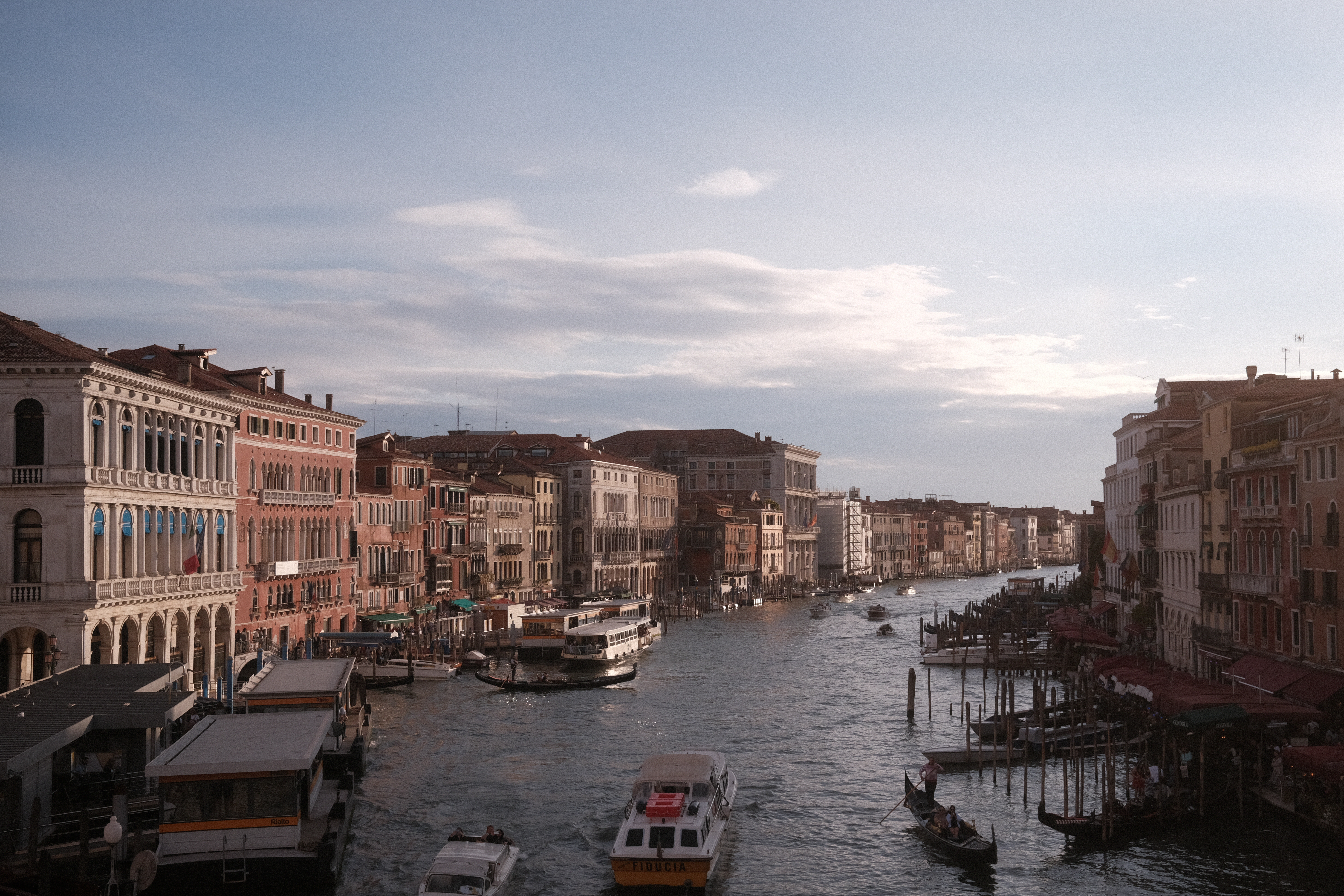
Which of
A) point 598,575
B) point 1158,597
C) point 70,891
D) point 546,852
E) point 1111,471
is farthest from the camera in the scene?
point 598,575

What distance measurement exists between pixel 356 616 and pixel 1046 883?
3511cm

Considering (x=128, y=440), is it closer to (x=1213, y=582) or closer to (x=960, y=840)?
(x=960, y=840)

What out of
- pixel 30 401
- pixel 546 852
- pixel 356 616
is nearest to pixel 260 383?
pixel 356 616

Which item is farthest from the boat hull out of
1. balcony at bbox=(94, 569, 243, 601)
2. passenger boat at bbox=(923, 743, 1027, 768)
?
balcony at bbox=(94, 569, 243, 601)

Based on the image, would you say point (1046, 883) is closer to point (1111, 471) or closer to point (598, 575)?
point (1111, 471)

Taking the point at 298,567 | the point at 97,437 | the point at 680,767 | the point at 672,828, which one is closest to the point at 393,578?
the point at 298,567

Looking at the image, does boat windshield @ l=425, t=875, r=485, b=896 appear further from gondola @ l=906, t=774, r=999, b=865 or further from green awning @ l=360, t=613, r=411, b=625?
green awning @ l=360, t=613, r=411, b=625

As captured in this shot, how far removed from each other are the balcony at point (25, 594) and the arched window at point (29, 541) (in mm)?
363

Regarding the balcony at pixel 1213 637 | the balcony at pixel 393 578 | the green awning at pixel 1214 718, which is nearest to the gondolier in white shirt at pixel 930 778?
the green awning at pixel 1214 718

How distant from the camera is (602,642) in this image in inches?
1980

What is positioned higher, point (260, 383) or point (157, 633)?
point (260, 383)

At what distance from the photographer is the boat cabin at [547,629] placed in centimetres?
5394

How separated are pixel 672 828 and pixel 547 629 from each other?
115ft

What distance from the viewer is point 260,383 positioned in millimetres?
44062
